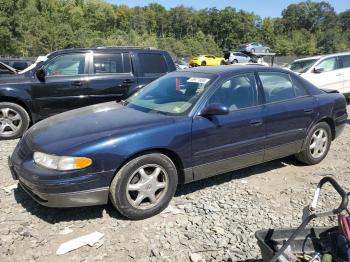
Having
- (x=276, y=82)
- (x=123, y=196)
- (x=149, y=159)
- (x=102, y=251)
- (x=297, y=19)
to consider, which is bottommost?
(x=102, y=251)

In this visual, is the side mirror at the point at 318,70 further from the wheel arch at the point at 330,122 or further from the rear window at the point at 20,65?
the rear window at the point at 20,65

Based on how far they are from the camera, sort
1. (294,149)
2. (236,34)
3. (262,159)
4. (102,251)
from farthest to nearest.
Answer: (236,34) → (294,149) → (262,159) → (102,251)

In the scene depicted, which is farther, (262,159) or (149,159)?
(262,159)

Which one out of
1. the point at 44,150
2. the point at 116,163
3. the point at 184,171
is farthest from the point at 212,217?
the point at 44,150

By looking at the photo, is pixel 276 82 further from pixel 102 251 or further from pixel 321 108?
pixel 102 251

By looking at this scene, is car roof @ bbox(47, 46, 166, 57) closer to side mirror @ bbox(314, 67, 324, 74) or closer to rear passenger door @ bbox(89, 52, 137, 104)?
rear passenger door @ bbox(89, 52, 137, 104)

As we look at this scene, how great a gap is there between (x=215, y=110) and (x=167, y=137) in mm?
622

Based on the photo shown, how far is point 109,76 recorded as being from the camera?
7.83m

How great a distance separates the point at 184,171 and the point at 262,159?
1271mm

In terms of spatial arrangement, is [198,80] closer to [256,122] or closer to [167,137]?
[256,122]

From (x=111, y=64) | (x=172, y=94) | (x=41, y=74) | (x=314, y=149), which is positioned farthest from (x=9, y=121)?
(x=314, y=149)

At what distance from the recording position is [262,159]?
4.98 metres

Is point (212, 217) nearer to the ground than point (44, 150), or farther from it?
nearer to the ground

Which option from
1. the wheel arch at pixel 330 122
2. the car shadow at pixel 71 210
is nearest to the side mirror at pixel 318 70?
the wheel arch at pixel 330 122
